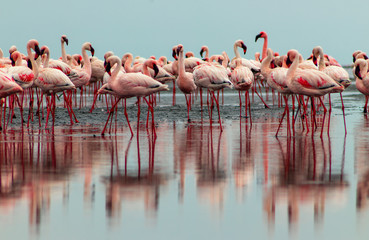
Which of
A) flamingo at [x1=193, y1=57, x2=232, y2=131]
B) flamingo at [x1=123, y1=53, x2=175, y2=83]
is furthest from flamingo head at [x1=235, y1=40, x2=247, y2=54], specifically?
flamingo at [x1=193, y1=57, x2=232, y2=131]

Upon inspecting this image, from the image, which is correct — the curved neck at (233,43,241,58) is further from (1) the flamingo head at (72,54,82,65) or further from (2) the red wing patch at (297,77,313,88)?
(2) the red wing patch at (297,77,313,88)

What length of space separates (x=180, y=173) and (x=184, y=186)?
0.79m

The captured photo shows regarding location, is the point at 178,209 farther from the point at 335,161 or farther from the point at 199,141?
the point at 199,141

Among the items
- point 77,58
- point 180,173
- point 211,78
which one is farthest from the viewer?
point 77,58

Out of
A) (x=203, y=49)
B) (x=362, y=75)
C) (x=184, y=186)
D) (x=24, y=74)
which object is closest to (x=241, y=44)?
(x=362, y=75)

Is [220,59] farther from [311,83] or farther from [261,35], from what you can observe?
[311,83]

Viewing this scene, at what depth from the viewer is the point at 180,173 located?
761 centimetres

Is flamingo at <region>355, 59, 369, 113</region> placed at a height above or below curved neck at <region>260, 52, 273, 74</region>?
below

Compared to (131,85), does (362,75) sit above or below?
above

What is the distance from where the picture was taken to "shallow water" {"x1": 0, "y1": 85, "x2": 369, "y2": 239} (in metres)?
5.23

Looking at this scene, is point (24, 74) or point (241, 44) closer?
point (24, 74)

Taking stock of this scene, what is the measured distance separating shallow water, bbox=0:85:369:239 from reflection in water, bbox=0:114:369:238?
0.01m

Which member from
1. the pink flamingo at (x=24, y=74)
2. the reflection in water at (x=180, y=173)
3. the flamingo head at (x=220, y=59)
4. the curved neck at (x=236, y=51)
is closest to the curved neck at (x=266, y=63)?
the reflection in water at (x=180, y=173)

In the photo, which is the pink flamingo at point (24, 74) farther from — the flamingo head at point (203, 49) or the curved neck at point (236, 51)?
the flamingo head at point (203, 49)
